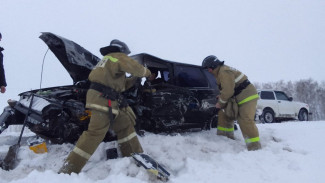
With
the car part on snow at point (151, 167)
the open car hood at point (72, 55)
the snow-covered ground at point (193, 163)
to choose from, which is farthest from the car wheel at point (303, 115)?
the car part on snow at point (151, 167)

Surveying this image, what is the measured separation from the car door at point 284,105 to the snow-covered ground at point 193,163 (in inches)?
342

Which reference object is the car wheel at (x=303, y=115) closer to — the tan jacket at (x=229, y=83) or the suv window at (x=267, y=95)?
the suv window at (x=267, y=95)

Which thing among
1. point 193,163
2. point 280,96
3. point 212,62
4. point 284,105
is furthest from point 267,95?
point 193,163

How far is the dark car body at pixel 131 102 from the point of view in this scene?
344 centimetres

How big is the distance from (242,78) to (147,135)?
1878mm

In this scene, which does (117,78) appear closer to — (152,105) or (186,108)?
(152,105)

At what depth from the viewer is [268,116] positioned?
12.7 metres

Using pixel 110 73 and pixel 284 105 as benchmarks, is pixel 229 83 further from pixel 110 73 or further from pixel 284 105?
pixel 284 105

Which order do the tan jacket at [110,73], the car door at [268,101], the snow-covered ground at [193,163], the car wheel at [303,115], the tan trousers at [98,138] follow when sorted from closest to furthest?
the snow-covered ground at [193,163] < the tan trousers at [98,138] < the tan jacket at [110,73] < the car door at [268,101] < the car wheel at [303,115]

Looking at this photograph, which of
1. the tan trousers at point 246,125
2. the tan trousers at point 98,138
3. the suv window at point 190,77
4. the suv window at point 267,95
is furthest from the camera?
the suv window at point 267,95

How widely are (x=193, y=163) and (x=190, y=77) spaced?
2.36 m

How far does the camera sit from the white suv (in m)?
12.5

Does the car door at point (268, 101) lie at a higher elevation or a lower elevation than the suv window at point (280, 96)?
lower

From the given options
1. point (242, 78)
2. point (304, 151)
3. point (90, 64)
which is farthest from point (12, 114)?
point (304, 151)
